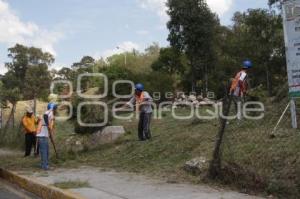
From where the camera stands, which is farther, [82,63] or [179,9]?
[82,63]

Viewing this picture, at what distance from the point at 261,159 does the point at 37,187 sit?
13.8 feet

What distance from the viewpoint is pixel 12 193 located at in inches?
426

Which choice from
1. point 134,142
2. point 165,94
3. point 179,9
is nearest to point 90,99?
point 134,142

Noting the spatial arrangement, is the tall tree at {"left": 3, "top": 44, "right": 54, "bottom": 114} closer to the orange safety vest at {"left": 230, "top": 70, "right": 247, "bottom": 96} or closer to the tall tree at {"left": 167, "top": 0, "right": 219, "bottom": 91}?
the tall tree at {"left": 167, "top": 0, "right": 219, "bottom": 91}

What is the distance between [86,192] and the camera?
9086 millimetres

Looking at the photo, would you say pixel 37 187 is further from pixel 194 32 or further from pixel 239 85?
pixel 194 32

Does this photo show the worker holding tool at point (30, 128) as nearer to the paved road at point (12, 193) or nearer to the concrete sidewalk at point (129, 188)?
the paved road at point (12, 193)

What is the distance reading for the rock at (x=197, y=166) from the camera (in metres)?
9.88

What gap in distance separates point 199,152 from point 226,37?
45228 mm

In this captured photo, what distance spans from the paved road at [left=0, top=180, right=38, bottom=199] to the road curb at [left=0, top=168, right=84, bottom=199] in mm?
131

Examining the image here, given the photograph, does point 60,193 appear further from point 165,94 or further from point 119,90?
point 165,94

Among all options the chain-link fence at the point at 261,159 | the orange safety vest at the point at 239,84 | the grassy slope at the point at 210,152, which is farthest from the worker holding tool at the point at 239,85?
the chain-link fence at the point at 261,159

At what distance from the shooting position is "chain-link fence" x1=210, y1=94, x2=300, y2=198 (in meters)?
8.05

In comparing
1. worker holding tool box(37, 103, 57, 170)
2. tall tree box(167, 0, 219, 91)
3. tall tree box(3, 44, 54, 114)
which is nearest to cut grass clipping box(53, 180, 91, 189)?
worker holding tool box(37, 103, 57, 170)
